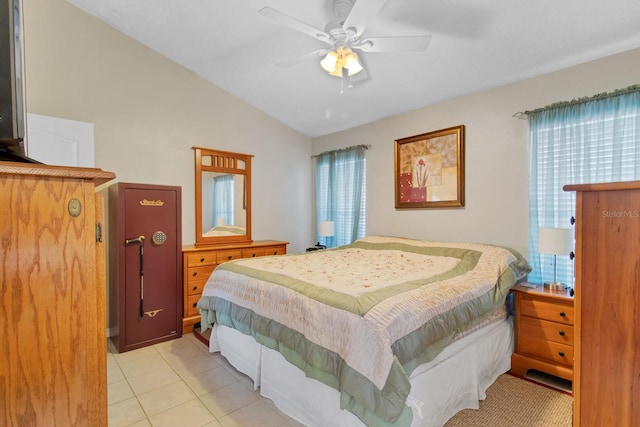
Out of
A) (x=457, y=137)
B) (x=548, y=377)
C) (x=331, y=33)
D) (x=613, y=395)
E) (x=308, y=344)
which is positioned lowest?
(x=548, y=377)

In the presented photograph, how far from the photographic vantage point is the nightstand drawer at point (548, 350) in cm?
225

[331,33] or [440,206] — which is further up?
[331,33]

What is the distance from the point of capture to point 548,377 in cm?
242

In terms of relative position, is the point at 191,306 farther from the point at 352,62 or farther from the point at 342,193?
the point at 352,62

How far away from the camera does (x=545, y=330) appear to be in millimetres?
2352

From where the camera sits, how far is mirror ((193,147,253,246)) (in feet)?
12.8

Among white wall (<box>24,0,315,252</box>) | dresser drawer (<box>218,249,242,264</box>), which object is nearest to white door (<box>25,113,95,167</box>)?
white wall (<box>24,0,315,252</box>)

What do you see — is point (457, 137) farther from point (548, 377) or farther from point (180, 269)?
point (180, 269)

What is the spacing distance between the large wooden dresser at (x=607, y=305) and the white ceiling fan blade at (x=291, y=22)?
5.71ft

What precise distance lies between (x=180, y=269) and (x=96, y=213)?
2.80m

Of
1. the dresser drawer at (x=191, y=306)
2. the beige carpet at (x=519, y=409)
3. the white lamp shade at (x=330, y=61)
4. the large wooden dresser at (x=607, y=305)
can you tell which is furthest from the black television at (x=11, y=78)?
the dresser drawer at (x=191, y=306)

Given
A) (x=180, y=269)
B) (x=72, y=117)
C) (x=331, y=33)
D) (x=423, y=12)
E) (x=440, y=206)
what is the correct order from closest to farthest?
(x=331, y=33) → (x=423, y=12) → (x=72, y=117) → (x=180, y=269) → (x=440, y=206)

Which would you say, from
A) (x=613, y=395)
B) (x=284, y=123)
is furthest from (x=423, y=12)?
(x=284, y=123)

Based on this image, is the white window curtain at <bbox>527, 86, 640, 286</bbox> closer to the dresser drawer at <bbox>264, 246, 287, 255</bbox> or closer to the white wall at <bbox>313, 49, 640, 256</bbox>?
the white wall at <bbox>313, 49, 640, 256</bbox>
